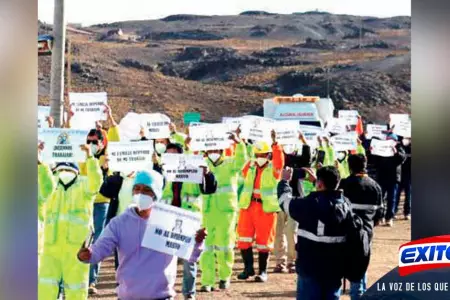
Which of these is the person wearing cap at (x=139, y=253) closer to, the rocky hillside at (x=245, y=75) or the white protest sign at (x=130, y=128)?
the white protest sign at (x=130, y=128)

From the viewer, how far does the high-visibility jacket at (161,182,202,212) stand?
8352 mm

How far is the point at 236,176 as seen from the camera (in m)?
9.12

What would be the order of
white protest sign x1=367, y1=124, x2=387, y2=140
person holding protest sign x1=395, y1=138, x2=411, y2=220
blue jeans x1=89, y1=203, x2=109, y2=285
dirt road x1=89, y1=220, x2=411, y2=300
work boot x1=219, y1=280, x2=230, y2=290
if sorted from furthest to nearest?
person holding protest sign x1=395, y1=138, x2=411, y2=220
white protest sign x1=367, y1=124, x2=387, y2=140
work boot x1=219, y1=280, x2=230, y2=290
blue jeans x1=89, y1=203, x2=109, y2=285
dirt road x1=89, y1=220, x2=411, y2=300

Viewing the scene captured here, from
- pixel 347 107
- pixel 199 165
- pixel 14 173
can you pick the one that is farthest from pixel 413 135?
pixel 347 107

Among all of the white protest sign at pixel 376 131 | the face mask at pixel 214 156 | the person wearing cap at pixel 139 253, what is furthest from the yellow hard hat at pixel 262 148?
the person wearing cap at pixel 139 253

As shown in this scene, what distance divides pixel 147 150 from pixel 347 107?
10525mm

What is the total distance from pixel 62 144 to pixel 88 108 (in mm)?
1102

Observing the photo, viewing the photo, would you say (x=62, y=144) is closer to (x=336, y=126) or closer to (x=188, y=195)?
(x=188, y=195)

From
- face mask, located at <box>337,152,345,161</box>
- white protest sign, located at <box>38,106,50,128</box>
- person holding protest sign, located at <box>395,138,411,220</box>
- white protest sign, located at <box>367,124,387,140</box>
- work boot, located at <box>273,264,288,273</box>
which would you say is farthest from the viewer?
person holding protest sign, located at <box>395,138,411,220</box>

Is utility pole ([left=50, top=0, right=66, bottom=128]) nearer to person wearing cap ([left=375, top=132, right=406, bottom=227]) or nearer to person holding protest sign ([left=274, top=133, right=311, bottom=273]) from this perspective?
person holding protest sign ([left=274, top=133, right=311, bottom=273])

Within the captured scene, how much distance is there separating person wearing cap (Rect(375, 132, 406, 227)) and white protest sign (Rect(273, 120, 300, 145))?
3445 millimetres

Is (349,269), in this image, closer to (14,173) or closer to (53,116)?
(14,173)

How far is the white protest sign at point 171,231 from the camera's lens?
5.92 m

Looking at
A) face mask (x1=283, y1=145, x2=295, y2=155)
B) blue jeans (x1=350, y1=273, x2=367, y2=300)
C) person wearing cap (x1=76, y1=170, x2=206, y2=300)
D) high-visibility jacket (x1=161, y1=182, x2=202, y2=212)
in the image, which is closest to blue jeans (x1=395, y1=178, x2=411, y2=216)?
face mask (x1=283, y1=145, x2=295, y2=155)
